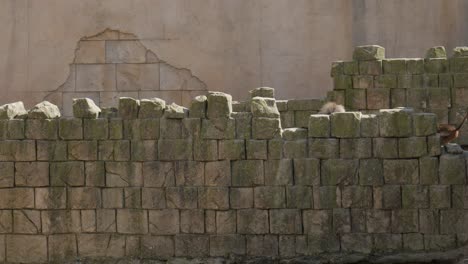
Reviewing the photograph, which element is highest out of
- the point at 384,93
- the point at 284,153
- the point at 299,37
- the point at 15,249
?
the point at 299,37

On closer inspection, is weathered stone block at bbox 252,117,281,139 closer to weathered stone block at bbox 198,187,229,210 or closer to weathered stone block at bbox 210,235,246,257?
weathered stone block at bbox 198,187,229,210

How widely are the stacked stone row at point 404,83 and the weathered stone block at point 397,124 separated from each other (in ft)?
9.43

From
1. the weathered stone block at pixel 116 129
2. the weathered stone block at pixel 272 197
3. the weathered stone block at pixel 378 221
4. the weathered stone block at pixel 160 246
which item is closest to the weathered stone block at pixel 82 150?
the weathered stone block at pixel 116 129

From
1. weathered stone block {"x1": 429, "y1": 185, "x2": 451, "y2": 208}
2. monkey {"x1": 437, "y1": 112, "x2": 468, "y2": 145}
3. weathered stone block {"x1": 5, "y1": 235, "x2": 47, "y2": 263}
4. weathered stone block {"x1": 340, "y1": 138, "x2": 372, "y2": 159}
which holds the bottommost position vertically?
weathered stone block {"x1": 5, "y1": 235, "x2": 47, "y2": 263}

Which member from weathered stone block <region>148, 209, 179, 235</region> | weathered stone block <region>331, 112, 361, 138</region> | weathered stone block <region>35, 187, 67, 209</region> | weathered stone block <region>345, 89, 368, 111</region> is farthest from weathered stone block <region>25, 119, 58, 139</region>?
weathered stone block <region>345, 89, 368, 111</region>

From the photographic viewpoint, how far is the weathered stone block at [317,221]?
10.3 meters

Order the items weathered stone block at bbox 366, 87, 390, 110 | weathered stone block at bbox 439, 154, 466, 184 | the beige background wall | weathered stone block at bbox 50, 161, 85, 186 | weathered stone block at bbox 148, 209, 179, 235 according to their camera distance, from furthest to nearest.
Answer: the beige background wall → weathered stone block at bbox 366, 87, 390, 110 → weathered stone block at bbox 50, 161, 85, 186 → weathered stone block at bbox 148, 209, 179, 235 → weathered stone block at bbox 439, 154, 466, 184

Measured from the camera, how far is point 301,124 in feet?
44.5

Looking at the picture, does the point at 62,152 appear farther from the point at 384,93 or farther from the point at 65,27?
the point at 65,27

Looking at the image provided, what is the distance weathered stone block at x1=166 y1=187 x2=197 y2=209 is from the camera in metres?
10.5

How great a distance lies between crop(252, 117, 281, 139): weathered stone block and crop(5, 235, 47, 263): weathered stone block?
2.85 metres

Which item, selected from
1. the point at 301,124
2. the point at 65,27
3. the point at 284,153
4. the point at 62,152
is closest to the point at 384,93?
the point at 301,124

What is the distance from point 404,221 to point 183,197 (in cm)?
260

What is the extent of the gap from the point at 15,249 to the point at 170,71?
24.6ft
